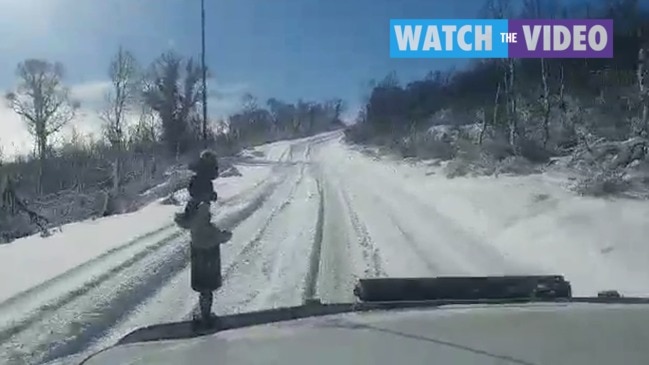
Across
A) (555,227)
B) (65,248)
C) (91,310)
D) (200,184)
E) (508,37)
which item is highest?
(508,37)

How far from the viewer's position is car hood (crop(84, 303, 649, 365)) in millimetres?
2166

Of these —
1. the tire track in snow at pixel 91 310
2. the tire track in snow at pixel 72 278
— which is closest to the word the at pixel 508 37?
the tire track in snow at pixel 72 278

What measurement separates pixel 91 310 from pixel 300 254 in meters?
3.36

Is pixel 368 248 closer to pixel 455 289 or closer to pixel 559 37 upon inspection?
pixel 455 289

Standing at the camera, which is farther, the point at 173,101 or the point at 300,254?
the point at 173,101

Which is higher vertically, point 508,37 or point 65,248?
point 508,37

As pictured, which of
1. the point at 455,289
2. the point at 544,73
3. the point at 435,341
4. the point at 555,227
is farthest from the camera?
the point at 544,73

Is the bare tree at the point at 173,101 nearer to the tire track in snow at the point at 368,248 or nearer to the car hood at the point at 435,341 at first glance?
the tire track in snow at the point at 368,248

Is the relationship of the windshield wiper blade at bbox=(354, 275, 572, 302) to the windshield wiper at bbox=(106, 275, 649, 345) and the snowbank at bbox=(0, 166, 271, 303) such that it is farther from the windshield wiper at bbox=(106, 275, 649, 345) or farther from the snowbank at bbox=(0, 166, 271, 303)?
the snowbank at bbox=(0, 166, 271, 303)

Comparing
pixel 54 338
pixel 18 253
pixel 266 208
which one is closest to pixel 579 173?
pixel 266 208

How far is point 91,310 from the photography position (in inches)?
248

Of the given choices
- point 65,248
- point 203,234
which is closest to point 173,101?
point 65,248

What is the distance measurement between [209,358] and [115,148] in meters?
33.9

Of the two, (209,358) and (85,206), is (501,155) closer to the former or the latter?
(85,206)
